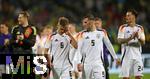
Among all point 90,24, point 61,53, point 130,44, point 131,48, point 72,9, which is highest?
point 72,9

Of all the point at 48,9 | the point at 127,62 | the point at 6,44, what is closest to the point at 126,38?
the point at 127,62

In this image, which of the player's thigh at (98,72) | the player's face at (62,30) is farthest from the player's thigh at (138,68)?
the player's face at (62,30)

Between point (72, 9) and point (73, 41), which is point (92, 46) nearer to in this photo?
point (73, 41)

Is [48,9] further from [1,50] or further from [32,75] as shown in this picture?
[32,75]

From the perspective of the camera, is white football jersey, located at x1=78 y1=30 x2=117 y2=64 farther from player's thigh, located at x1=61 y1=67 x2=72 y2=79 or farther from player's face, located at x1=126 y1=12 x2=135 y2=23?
player's face, located at x1=126 y1=12 x2=135 y2=23

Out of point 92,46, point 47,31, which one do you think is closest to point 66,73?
point 92,46

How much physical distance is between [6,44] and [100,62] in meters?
3.97

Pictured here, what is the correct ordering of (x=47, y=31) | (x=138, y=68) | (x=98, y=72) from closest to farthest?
(x=98, y=72)
(x=138, y=68)
(x=47, y=31)

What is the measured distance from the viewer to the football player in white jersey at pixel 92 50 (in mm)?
14648

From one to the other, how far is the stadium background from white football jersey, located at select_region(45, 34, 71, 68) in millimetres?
17625

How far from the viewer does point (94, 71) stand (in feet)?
47.9

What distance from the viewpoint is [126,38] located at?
15.5 metres

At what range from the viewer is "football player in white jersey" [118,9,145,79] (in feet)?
51.4

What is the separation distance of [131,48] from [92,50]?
5.44ft
